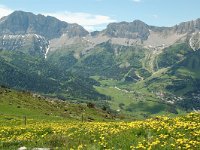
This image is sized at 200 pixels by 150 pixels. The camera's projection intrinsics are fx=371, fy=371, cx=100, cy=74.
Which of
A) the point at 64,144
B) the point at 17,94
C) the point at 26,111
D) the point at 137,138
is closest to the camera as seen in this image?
the point at 137,138

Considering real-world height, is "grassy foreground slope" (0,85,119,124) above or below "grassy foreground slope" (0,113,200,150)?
below

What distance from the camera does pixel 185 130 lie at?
67.5 feet

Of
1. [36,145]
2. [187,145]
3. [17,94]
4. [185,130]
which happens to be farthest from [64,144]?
[17,94]

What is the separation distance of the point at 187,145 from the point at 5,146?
12.4 metres

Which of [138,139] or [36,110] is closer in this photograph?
[138,139]

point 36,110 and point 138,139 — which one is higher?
point 138,139

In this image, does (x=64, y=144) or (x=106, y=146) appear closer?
(x=106, y=146)

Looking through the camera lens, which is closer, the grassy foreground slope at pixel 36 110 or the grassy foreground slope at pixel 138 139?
the grassy foreground slope at pixel 138 139

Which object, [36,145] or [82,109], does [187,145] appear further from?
[82,109]

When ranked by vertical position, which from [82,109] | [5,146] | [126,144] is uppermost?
[126,144]

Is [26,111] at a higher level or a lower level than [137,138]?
lower

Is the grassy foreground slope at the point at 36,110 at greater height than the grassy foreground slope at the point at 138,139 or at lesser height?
lesser

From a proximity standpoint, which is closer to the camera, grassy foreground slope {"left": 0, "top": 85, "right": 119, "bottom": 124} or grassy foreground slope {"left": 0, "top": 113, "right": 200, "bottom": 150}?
grassy foreground slope {"left": 0, "top": 113, "right": 200, "bottom": 150}

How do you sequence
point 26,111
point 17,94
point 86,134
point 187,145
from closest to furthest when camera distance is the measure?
point 187,145 → point 86,134 → point 26,111 → point 17,94
